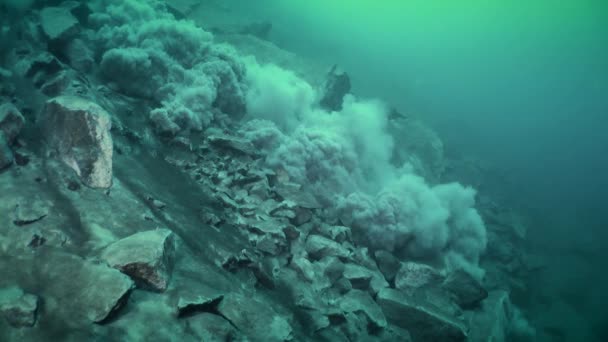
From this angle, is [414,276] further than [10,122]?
Yes

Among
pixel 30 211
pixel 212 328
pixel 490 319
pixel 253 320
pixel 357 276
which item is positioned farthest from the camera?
pixel 490 319

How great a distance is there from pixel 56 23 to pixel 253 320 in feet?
47.0

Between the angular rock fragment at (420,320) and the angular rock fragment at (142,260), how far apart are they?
6.35 metres

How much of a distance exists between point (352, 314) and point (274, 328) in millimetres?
3069

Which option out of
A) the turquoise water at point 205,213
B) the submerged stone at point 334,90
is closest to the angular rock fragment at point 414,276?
the turquoise water at point 205,213

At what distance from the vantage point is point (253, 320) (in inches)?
231

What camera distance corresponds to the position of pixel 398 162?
22609mm

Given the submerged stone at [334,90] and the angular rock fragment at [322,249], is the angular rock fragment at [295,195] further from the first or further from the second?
the submerged stone at [334,90]

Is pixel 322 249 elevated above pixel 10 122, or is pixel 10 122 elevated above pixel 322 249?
pixel 322 249

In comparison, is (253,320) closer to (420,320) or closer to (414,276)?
(420,320)

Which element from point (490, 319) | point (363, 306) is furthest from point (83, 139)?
point (490, 319)

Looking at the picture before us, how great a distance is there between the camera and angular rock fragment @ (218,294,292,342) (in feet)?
18.6

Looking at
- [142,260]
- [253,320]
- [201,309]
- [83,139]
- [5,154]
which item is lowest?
[5,154]

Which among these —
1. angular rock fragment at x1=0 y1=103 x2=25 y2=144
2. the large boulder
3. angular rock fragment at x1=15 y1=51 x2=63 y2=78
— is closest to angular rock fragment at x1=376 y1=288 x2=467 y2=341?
the large boulder
